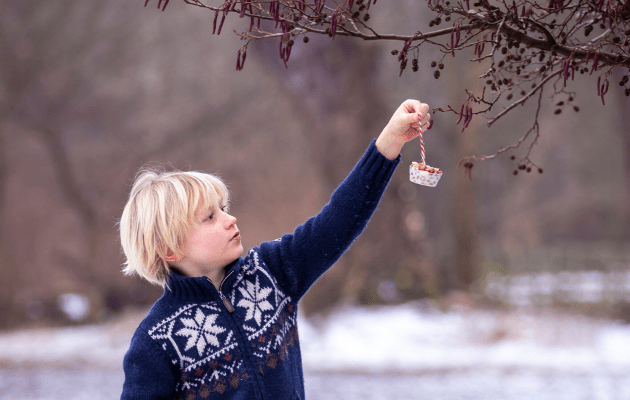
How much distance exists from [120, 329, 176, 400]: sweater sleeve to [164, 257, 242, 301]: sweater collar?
0.16 m

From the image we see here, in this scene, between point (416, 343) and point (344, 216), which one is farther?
point (416, 343)

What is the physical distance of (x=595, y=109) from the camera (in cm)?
979

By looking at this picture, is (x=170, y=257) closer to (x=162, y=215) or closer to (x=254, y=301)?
(x=162, y=215)

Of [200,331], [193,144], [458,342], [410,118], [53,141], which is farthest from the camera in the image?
[193,144]

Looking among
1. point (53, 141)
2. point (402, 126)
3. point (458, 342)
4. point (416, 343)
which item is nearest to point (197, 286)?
point (402, 126)

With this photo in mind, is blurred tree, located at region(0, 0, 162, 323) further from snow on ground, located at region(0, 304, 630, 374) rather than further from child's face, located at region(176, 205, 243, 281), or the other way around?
child's face, located at region(176, 205, 243, 281)

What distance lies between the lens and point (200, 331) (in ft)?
5.39

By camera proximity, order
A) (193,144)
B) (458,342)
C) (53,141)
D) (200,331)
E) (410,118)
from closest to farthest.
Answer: (410,118)
(200,331)
(458,342)
(53,141)
(193,144)

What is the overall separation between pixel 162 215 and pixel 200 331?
346mm

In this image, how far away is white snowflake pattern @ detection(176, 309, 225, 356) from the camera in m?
1.63

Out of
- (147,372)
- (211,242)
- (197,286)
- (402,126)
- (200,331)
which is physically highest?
(402,126)

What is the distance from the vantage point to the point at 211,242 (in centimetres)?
167

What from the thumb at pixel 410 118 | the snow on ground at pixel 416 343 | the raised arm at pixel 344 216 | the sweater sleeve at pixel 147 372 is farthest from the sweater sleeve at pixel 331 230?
the snow on ground at pixel 416 343

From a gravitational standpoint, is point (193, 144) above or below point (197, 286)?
above
